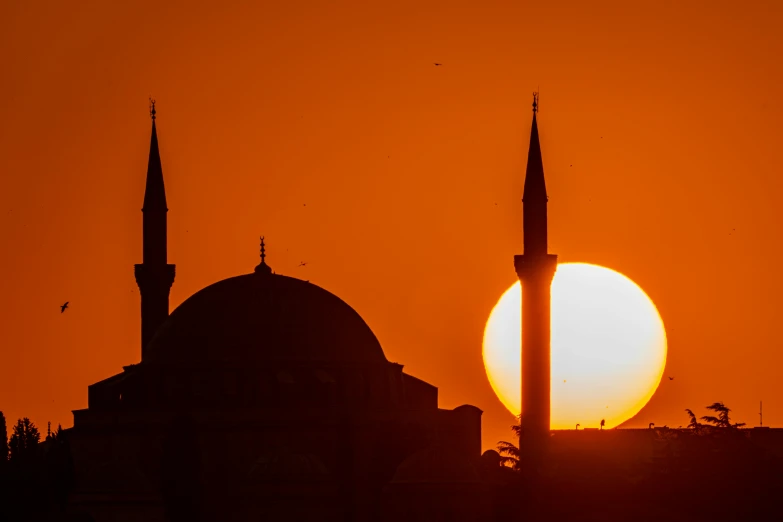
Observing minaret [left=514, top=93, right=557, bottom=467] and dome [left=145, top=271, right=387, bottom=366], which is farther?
dome [left=145, top=271, right=387, bottom=366]

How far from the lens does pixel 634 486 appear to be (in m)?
55.8

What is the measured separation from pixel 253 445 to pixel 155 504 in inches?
167

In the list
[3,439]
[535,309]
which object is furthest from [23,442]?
[535,309]

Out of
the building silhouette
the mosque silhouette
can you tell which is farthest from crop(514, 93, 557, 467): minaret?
the building silhouette

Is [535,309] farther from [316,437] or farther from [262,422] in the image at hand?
[262,422]

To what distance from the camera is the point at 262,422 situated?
194 ft

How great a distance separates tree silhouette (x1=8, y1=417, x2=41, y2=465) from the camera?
208 ft

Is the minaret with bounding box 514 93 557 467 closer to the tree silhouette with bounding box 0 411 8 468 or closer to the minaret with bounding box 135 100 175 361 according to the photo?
the minaret with bounding box 135 100 175 361

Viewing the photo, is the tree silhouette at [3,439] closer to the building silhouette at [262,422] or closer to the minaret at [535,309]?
the building silhouette at [262,422]

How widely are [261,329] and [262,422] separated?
9.75 ft

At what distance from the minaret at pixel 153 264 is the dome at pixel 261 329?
1.21 meters

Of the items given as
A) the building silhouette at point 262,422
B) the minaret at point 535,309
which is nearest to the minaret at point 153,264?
the building silhouette at point 262,422

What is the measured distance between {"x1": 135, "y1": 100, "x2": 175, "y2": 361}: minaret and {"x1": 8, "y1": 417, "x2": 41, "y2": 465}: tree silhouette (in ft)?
13.4

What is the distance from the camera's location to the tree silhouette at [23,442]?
2499 inches
